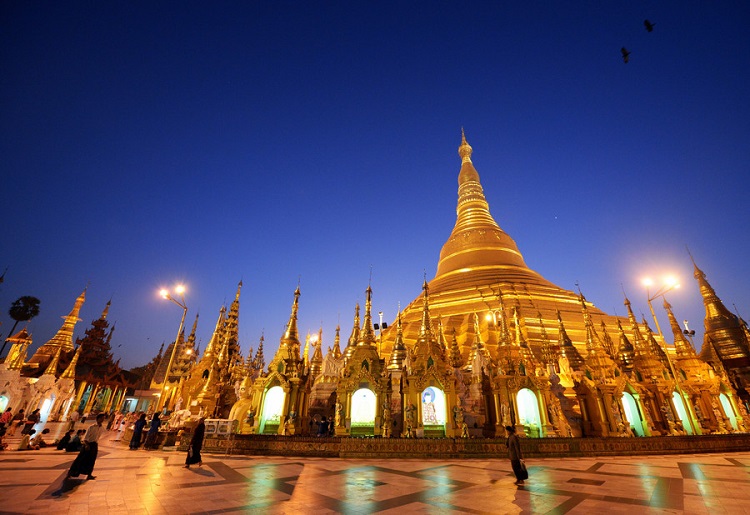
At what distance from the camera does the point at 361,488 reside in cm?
698

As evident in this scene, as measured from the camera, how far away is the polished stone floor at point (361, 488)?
5.43 metres

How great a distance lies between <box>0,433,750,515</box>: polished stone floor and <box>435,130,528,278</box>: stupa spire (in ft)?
109

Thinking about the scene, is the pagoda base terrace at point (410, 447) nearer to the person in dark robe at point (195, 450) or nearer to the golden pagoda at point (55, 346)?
the person in dark robe at point (195, 450)

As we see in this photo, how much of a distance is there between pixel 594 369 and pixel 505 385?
7080 mm

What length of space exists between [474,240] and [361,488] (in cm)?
4196

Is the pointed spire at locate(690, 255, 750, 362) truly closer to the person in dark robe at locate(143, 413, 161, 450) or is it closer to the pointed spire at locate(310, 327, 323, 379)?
the pointed spire at locate(310, 327, 323, 379)

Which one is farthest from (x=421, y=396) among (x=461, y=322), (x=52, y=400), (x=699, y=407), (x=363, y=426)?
(x=52, y=400)

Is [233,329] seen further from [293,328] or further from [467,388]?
[467,388]

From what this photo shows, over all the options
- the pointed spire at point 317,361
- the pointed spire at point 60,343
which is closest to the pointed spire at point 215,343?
the pointed spire at point 317,361

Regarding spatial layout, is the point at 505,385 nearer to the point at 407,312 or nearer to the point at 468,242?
the point at 407,312

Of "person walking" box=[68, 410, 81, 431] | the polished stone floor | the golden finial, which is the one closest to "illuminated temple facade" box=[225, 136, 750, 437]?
the polished stone floor

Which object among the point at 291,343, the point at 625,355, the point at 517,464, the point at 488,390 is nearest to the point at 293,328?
the point at 291,343

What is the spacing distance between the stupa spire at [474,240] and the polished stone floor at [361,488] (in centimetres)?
3309

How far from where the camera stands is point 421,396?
1565cm
